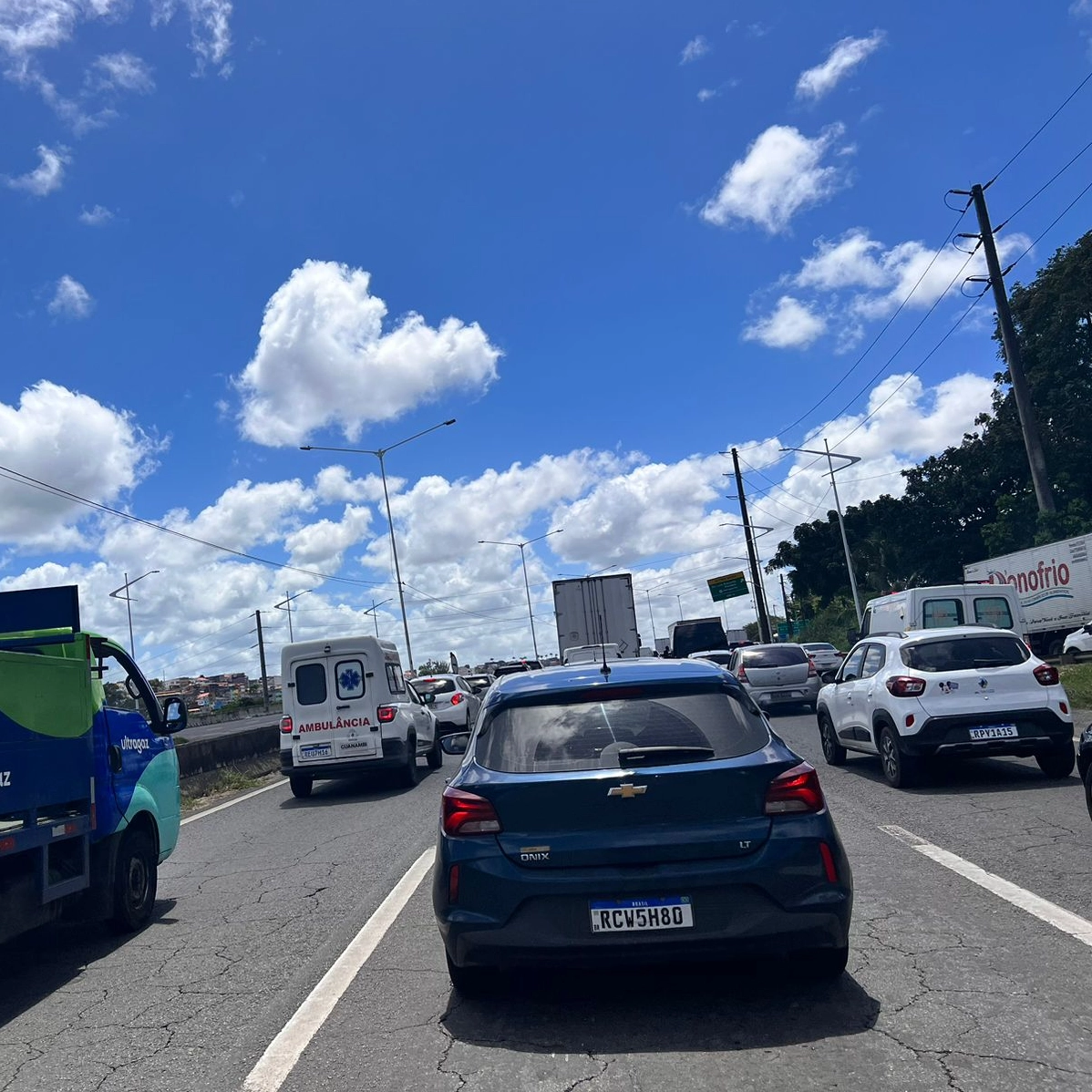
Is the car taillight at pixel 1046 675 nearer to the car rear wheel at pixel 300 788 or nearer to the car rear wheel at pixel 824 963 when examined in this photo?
the car rear wheel at pixel 824 963

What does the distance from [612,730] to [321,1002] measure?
199cm

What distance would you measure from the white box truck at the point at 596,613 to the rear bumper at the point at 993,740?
22390 mm

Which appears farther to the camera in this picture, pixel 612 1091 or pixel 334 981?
pixel 334 981

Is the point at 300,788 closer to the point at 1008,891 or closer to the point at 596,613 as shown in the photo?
the point at 1008,891

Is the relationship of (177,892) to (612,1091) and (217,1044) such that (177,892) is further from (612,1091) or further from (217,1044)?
(612,1091)

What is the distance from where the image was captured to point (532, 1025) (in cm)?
475

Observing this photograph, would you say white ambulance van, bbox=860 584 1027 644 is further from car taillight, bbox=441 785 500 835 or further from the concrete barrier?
car taillight, bbox=441 785 500 835

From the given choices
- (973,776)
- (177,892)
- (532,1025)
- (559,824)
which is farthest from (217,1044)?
(973,776)

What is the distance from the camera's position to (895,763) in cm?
1138

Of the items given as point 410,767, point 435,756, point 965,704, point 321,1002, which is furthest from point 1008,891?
point 435,756

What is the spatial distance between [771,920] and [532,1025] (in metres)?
1.17

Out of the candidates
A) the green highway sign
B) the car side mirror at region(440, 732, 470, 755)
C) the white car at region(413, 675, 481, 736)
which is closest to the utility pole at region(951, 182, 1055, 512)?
the white car at region(413, 675, 481, 736)

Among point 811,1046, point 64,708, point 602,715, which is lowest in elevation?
point 811,1046

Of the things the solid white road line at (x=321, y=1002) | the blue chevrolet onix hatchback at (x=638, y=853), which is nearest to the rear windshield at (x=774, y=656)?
the solid white road line at (x=321, y=1002)
